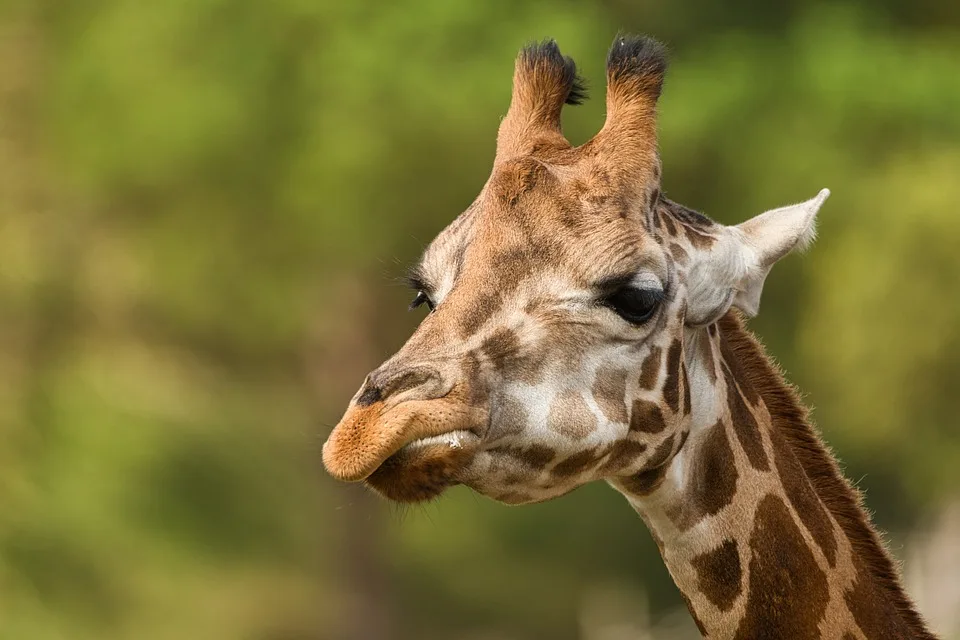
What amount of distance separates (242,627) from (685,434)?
1304 centimetres

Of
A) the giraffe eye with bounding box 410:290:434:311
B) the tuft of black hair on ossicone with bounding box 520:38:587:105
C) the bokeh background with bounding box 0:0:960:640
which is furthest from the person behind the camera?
the bokeh background with bounding box 0:0:960:640

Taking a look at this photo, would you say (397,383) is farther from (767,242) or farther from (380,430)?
(767,242)

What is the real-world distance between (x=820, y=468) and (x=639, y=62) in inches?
46.0

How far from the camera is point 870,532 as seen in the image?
3947 mm

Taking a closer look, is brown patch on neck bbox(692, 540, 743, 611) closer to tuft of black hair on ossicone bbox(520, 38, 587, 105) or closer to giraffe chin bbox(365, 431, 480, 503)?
giraffe chin bbox(365, 431, 480, 503)

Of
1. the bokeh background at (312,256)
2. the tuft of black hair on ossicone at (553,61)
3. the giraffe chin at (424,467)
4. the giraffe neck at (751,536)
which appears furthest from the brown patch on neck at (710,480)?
the bokeh background at (312,256)

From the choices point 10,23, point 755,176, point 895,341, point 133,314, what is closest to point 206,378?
point 133,314

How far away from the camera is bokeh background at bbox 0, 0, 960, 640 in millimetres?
13586

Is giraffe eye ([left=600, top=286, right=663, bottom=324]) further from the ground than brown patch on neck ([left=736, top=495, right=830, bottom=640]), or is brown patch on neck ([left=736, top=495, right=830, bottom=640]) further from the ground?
giraffe eye ([left=600, top=286, right=663, bottom=324])

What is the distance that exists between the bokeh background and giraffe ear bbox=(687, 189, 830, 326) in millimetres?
9111

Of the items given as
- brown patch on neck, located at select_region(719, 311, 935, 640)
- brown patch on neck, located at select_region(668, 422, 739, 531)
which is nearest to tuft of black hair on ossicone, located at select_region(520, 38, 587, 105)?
brown patch on neck, located at select_region(719, 311, 935, 640)

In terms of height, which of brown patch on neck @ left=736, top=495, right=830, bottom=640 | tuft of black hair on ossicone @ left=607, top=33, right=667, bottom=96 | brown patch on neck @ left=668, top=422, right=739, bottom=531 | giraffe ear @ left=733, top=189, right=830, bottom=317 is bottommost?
brown patch on neck @ left=736, top=495, right=830, bottom=640

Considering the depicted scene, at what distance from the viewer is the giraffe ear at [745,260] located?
149 inches

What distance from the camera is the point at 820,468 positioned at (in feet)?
13.3
